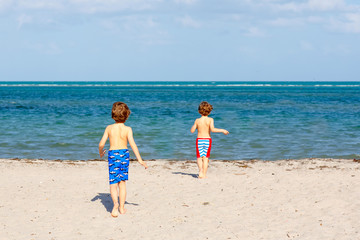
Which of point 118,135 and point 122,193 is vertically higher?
point 118,135

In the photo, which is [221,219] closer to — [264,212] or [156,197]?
[264,212]

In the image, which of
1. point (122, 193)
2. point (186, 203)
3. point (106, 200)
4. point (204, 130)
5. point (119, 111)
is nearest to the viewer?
point (119, 111)

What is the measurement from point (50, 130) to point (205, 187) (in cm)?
1384

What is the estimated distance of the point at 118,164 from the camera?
6.69 metres

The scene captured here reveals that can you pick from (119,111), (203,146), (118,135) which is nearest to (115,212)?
(118,135)

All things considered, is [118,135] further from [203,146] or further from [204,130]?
[203,146]

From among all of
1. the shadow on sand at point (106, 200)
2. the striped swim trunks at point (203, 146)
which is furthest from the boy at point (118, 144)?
the striped swim trunks at point (203, 146)

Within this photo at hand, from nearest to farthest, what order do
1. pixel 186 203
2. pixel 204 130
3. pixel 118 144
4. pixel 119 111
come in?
1. pixel 119 111
2. pixel 118 144
3. pixel 186 203
4. pixel 204 130

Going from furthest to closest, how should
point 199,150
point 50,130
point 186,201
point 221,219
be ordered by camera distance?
point 50,130 < point 199,150 < point 186,201 < point 221,219

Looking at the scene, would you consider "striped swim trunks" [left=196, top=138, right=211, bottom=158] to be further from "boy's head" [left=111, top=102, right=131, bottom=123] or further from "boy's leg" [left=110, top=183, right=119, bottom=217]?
"boy's head" [left=111, top=102, right=131, bottom=123]

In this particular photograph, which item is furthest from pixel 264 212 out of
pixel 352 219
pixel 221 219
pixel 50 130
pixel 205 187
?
pixel 50 130

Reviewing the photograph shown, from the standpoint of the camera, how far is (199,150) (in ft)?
31.4

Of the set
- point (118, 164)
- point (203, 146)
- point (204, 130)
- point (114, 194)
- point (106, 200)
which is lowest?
point (106, 200)

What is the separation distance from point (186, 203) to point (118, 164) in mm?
1642
